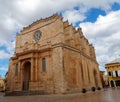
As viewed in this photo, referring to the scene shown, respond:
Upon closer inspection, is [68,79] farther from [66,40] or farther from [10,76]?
[10,76]

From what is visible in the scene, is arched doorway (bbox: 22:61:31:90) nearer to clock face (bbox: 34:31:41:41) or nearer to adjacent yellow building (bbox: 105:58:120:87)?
clock face (bbox: 34:31:41:41)

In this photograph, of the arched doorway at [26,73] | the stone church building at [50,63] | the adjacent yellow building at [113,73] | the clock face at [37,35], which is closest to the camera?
the stone church building at [50,63]

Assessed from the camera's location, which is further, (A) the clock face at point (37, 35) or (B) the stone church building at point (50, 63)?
(A) the clock face at point (37, 35)

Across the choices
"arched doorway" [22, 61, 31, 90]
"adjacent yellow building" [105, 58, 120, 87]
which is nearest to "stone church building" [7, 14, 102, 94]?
"arched doorway" [22, 61, 31, 90]

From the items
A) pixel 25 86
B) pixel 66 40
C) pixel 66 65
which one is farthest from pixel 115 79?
pixel 25 86

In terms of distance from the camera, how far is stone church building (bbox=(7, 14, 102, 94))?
21.1 metres

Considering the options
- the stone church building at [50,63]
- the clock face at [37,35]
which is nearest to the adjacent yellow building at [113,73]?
the stone church building at [50,63]

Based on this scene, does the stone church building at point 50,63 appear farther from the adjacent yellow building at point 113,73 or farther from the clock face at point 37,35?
the adjacent yellow building at point 113,73

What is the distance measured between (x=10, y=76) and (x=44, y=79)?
9313mm

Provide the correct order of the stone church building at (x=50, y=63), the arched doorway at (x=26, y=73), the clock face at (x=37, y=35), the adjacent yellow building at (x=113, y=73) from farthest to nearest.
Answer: the adjacent yellow building at (x=113, y=73)
the clock face at (x=37, y=35)
the arched doorway at (x=26, y=73)
the stone church building at (x=50, y=63)

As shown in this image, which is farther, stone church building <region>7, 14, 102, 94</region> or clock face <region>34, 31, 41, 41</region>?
clock face <region>34, 31, 41, 41</region>

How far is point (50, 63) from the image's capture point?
73.2ft

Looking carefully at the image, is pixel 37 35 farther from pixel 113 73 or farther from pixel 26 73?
pixel 113 73

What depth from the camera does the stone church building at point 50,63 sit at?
2111 cm
